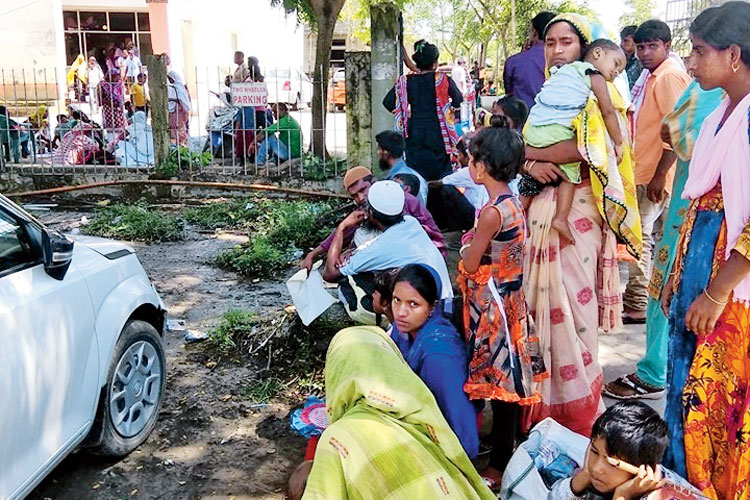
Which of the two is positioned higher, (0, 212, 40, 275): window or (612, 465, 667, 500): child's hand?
(0, 212, 40, 275): window

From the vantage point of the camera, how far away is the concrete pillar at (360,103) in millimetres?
9039

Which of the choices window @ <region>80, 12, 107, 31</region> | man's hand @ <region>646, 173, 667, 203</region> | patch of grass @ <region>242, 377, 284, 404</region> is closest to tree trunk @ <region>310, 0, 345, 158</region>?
patch of grass @ <region>242, 377, 284, 404</region>

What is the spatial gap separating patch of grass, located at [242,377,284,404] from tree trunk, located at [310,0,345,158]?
5.95 meters

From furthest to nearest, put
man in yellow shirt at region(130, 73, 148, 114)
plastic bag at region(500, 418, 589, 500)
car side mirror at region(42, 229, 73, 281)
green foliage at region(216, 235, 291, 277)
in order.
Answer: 1. man in yellow shirt at region(130, 73, 148, 114)
2. green foliage at region(216, 235, 291, 277)
3. car side mirror at region(42, 229, 73, 281)
4. plastic bag at region(500, 418, 589, 500)

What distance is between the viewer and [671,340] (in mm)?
2602

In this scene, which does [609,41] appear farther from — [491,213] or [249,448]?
[249,448]

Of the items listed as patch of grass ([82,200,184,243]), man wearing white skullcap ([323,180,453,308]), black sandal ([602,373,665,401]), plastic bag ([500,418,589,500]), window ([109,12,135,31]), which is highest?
window ([109,12,135,31])

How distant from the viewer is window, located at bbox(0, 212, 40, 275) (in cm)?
277

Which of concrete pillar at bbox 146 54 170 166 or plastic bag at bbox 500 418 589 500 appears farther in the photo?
concrete pillar at bbox 146 54 170 166

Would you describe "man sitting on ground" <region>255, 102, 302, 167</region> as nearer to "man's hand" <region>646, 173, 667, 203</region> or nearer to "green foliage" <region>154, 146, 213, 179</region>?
"green foliage" <region>154, 146, 213, 179</region>

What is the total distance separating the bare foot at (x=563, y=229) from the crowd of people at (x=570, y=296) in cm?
1

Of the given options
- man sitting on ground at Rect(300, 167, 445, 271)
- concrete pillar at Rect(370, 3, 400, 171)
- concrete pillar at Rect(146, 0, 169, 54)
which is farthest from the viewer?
concrete pillar at Rect(146, 0, 169, 54)

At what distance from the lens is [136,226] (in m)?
7.94

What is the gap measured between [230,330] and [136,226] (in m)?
3.49
